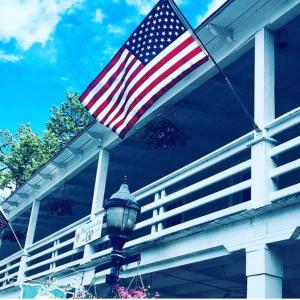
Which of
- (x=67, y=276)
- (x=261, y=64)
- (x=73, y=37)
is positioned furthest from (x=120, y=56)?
(x=73, y=37)

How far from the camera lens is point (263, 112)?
27.3 ft

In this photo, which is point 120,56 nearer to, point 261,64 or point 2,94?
point 261,64

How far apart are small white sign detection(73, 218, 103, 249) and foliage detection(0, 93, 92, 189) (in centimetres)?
1936

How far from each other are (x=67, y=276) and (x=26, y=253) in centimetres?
440

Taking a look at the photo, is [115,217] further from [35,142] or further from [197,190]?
[35,142]

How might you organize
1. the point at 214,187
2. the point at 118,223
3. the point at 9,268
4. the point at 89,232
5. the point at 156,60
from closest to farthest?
the point at 118,223, the point at 156,60, the point at 89,232, the point at 214,187, the point at 9,268

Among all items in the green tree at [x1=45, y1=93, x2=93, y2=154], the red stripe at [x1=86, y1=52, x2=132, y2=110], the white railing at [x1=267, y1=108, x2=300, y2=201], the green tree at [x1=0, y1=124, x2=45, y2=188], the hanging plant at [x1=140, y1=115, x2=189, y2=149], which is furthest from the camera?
the green tree at [x1=45, y1=93, x2=93, y2=154]

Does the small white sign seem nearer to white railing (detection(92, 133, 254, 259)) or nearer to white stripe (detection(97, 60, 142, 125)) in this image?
white railing (detection(92, 133, 254, 259))

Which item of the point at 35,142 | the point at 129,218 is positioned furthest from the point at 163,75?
the point at 35,142

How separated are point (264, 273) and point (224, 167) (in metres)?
7.68

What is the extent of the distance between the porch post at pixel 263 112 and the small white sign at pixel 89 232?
532cm

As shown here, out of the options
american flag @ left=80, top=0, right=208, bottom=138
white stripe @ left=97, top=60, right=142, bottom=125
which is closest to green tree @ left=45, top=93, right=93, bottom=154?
white stripe @ left=97, top=60, right=142, bottom=125

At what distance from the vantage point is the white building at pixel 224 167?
25.1ft

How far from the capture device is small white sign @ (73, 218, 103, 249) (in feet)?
40.6
